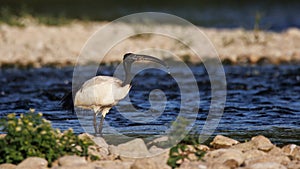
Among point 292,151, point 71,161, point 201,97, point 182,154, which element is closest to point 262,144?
point 292,151

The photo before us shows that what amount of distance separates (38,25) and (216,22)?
759 cm

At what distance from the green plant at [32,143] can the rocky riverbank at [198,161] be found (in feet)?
0.39

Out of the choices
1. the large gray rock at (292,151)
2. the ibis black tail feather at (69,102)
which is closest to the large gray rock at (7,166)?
the ibis black tail feather at (69,102)

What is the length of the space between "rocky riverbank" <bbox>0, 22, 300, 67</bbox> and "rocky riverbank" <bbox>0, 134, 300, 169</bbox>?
315 inches

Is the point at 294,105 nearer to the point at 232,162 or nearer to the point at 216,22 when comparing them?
the point at 232,162

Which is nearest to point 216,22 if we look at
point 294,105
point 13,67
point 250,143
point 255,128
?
point 13,67

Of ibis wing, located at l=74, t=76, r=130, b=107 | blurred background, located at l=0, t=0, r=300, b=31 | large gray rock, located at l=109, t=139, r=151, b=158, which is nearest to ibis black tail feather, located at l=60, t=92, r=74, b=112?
ibis wing, located at l=74, t=76, r=130, b=107

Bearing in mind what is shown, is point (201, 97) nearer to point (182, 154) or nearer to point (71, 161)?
point (182, 154)

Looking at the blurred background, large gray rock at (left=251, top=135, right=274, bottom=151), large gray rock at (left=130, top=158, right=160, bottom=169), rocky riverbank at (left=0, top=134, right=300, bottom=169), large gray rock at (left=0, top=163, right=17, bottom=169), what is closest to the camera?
large gray rock at (left=130, top=158, right=160, bottom=169)

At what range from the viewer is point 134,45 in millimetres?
16203

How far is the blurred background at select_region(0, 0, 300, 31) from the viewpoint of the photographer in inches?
883

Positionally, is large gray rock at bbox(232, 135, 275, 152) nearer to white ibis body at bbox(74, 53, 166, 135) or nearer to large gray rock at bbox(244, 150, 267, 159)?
large gray rock at bbox(244, 150, 267, 159)

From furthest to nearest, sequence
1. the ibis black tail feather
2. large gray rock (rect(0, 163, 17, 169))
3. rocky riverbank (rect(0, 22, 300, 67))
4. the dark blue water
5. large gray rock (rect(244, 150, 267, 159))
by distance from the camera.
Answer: rocky riverbank (rect(0, 22, 300, 67)) < the dark blue water < the ibis black tail feather < large gray rock (rect(244, 150, 267, 159)) < large gray rock (rect(0, 163, 17, 169))

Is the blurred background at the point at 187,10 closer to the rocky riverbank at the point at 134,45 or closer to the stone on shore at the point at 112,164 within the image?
the rocky riverbank at the point at 134,45
